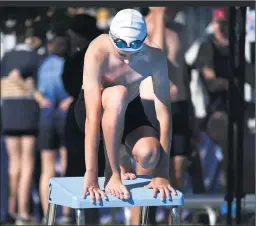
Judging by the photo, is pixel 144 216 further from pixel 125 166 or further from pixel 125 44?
pixel 125 44

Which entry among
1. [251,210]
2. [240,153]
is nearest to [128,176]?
[240,153]

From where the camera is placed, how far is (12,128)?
26.2 ft

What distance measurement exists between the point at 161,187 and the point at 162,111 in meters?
0.37

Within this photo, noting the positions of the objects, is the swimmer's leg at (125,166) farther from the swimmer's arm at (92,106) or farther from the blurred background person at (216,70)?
the blurred background person at (216,70)

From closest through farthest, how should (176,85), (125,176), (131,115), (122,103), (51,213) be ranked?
(122,103)
(131,115)
(125,176)
(51,213)
(176,85)

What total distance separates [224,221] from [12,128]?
1.65 meters

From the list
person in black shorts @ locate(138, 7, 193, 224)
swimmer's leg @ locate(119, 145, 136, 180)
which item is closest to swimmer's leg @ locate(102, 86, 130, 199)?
swimmer's leg @ locate(119, 145, 136, 180)

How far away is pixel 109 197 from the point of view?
17.3ft

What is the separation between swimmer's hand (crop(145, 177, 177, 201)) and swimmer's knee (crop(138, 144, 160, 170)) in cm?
9

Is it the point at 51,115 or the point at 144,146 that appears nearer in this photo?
the point at 144,146

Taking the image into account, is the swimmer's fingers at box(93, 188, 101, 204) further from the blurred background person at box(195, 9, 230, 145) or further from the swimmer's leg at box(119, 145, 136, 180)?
the blurred background person at box(195, 9, 230, 145)

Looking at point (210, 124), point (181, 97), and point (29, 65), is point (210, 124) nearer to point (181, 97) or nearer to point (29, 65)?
point (181, 97)

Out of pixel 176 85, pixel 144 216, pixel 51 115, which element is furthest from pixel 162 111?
pixel 51 115

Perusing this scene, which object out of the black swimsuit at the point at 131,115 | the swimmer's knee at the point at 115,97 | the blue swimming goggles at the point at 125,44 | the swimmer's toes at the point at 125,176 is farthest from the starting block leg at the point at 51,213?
the blue swimming goggles at the point at 125,44
